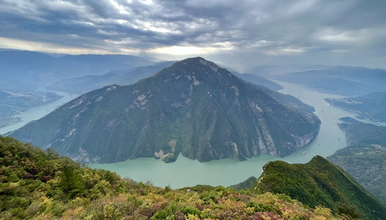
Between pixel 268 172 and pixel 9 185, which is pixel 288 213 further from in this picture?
pixel 268 172

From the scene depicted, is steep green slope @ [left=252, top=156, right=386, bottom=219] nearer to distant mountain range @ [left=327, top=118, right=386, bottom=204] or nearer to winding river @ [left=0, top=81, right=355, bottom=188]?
distant mountain range @ [left=327, top=118, right=386, bottom=204]

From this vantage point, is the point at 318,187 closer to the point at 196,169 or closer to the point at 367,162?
the point at 196,169

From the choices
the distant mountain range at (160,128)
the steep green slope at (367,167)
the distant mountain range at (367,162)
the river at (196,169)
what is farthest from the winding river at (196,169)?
the steep green slope at (367,167)

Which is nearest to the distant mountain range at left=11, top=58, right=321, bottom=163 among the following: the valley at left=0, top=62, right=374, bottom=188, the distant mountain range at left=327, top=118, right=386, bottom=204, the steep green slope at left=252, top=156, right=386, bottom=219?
the valley at left=0, top=62, right=374, bottom=188

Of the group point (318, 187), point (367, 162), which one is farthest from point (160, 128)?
point (367, 162)

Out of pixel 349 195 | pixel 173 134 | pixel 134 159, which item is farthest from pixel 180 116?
pixel 349 195

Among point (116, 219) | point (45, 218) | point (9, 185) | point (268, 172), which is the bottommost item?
point (268, 172)
